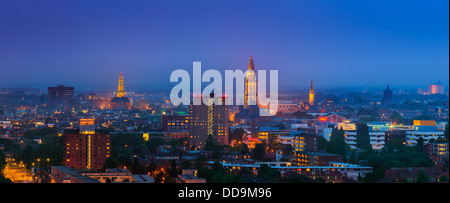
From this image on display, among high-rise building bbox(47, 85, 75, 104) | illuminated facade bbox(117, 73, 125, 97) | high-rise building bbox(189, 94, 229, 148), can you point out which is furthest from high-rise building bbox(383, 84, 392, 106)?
high-rise building bbox(189, 94, 229, 148)

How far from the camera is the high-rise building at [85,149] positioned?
18.3 metres

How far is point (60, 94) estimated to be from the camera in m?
46.4

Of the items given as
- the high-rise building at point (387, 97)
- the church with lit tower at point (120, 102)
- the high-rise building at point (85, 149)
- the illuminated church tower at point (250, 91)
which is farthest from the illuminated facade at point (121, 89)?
the high-rise building at point (85, 149)

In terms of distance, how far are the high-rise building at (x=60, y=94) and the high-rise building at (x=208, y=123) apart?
1891cm

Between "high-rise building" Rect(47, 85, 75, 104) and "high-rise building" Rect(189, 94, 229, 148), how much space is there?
62.0 feet

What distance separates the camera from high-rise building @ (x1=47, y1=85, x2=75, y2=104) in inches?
1760

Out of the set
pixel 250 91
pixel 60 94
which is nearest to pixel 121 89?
pixel 60 94

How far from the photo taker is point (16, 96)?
3919 centimetres

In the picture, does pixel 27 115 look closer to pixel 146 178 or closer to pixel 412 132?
pixel 412 132

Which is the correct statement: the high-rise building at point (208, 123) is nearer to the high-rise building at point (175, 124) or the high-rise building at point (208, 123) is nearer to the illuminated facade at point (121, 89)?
the high-rise building at point (175, 124)

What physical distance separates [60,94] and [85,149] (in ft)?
93.0

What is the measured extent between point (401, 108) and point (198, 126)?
19.9 metres

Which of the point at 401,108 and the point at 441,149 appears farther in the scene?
the point at 401,108
